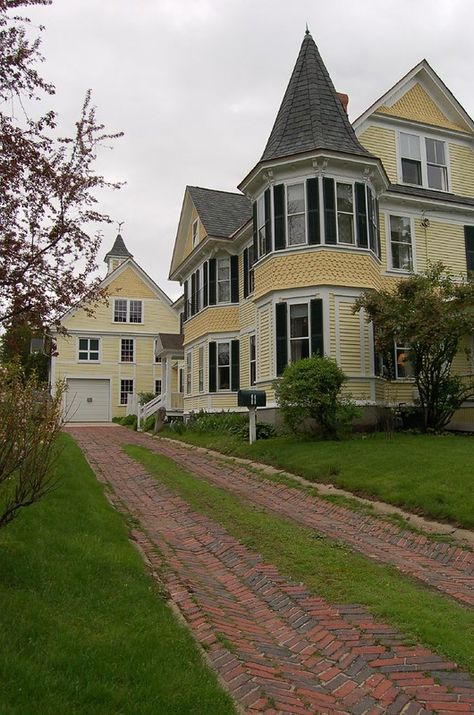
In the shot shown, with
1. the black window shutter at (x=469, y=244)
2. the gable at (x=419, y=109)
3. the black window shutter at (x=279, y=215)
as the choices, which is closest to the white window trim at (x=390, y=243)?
the black window shutter at (x=469, y=244)

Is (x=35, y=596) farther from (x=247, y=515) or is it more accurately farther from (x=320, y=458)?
(x=320, y=458)

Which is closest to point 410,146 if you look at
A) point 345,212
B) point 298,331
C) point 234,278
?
point 345,212

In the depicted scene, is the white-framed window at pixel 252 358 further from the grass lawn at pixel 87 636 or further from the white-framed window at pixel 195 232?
the grass lawn at pixel 87 636

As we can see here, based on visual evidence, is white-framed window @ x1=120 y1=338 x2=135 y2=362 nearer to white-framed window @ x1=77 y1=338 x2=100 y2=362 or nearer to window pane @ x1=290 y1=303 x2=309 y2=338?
white-framed window @ x1=77 y1=338 x2=100 y2=362

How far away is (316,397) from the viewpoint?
564 inches

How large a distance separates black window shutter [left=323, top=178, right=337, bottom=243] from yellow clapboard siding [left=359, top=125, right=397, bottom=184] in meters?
4.17

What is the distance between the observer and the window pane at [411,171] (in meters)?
20.9

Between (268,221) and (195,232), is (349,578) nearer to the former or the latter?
(268,221)

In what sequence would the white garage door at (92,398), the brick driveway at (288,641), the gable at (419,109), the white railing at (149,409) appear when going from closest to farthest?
1. the brick driveway at (288,641)
2. the gable at (419,109)
3. the white railing at (149,409)
4. the white garage door at (92,398)

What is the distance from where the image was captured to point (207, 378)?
77.8 ft

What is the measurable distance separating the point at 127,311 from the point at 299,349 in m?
23.4

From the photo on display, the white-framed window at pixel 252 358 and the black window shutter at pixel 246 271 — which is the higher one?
the black window shutter at pixel 246 271

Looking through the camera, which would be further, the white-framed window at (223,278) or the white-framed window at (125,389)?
the white-framed window at (125,389)

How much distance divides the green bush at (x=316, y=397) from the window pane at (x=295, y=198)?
4.86m
